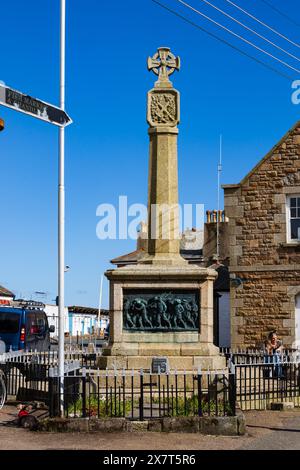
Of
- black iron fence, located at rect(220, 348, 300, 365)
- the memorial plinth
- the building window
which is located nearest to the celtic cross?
the memorial plinth

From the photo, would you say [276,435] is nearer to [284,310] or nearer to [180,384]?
[180,384]

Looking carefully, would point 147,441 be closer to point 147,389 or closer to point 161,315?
point 147,389

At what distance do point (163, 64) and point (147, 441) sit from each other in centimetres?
950

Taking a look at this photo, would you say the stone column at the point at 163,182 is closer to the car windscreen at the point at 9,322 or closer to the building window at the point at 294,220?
the car windscreen at the point at 9,322

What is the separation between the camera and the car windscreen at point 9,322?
22141mm

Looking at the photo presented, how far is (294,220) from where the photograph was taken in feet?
78.0

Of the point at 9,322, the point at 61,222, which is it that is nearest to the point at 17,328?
the point at 9,322

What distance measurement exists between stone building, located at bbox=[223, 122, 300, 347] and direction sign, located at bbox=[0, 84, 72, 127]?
39.4 ft

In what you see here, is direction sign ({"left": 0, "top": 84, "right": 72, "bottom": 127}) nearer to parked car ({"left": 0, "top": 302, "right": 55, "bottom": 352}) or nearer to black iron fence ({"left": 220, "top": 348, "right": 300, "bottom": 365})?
black iron fence ({"left": 220, "top": 348, "right": 300, "bottom": 365})

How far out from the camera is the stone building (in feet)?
77.0

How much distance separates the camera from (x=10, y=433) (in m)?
11.6

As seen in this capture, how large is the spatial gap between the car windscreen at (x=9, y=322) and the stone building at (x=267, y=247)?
694 centimetres

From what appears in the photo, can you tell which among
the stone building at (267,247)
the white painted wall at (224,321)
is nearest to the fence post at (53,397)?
the stone building at (267,247)

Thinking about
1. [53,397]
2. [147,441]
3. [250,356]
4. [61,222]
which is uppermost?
[61,222]
